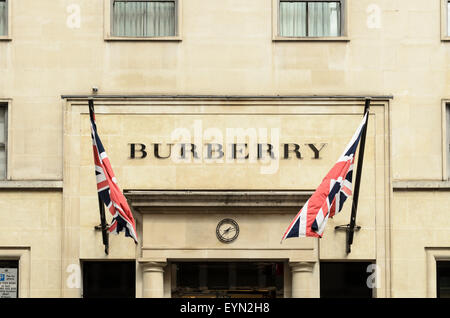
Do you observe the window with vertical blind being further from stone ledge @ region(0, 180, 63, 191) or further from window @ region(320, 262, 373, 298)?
stone ledge @ region(0, 180, 63, 191)

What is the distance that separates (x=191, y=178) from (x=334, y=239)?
366cm

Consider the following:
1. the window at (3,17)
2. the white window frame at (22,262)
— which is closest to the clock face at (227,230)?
the white window frame at (22,262)

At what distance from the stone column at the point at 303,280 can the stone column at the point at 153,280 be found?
9.97 feet

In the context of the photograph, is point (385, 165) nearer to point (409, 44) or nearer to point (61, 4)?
point (409, 44)

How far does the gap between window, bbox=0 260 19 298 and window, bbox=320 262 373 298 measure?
7.21 meters

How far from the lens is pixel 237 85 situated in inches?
1215

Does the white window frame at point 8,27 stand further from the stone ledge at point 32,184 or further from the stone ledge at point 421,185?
the stone ledge at point 421,185

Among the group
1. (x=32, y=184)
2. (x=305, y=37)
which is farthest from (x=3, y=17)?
(x=305, y=37)

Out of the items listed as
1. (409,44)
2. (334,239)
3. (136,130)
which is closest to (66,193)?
(136,130)

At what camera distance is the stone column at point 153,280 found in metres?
29.8

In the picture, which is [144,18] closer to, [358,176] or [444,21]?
[358,176]

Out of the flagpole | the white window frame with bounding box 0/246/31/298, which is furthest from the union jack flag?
the flagpole

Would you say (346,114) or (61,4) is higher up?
(61,4)

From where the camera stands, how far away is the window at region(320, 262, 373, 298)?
30.4 m
